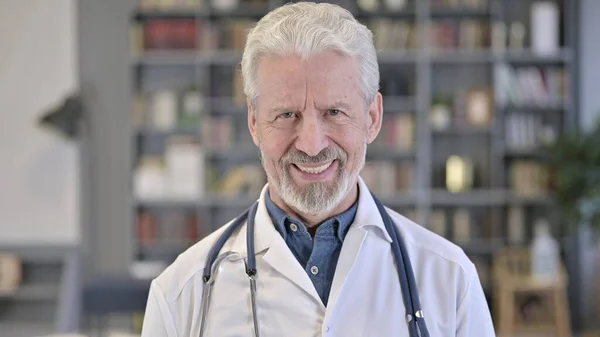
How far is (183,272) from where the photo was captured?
1646 millimetres

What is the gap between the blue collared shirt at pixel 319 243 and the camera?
1.62 m

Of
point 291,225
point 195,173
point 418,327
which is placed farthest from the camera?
point 195,173

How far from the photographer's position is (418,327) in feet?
5.07

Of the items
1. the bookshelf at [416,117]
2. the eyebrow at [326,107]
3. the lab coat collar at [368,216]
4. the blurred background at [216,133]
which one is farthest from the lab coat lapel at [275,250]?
the bookshelf at [416,117]

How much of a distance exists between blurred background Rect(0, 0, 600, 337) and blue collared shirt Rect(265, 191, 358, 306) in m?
5.31

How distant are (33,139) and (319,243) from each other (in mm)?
6189

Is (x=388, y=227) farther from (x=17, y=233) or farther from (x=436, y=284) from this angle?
(x=17, y=233)

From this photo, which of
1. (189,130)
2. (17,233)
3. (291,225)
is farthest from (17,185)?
(291,225)

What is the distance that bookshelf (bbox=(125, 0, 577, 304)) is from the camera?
707 centimetres

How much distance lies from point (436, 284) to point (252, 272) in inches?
13.1

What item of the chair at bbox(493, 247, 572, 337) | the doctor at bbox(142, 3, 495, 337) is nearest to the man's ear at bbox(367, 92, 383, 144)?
the doctor at bbox(142, 3, 495, 337)

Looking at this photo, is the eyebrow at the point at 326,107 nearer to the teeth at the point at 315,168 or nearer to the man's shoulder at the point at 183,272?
the teeth at the point at 315,168

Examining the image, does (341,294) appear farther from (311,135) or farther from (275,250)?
(311,135)

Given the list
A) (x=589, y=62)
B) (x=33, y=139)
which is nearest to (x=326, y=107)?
(x=589, y=62)
